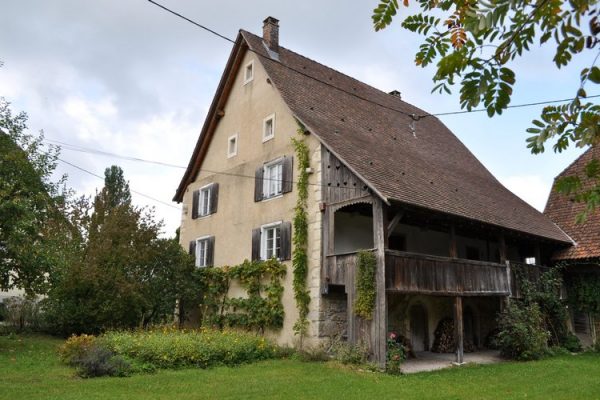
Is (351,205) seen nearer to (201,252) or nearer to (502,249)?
(502,249)

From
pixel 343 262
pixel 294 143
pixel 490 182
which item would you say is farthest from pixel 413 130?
pixel 343 262

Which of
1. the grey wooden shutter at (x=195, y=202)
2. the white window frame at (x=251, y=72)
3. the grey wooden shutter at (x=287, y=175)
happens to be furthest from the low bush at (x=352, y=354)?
the white window frame at (x=251, y=72)

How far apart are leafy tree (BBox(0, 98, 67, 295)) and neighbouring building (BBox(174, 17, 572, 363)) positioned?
19.2 ft

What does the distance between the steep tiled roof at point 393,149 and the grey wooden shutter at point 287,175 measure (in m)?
1.36

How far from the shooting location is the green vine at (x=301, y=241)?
14.2 metres

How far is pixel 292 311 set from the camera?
1473 cm

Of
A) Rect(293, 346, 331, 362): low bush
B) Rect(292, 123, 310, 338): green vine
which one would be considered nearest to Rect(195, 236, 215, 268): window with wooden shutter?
Rect(292, 123, 310, 338): green vine

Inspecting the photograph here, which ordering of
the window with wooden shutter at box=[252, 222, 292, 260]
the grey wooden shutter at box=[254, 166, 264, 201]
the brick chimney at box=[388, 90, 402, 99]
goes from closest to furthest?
1. the window with wooden shutter at box=[252, 222, 292, 260]
2. the grey wooden shutter at box=[254, 166, 264, 201]
3. the brick chimney at box=[388, 90, 402, 99]

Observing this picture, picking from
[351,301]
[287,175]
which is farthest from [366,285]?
[287,175]

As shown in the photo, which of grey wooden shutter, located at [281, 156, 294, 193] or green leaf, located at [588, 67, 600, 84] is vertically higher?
grey wooden shutter, located at [281, 156, 294, 193]

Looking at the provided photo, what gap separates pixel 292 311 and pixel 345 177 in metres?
4.08

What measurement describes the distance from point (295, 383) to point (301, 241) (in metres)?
5.17

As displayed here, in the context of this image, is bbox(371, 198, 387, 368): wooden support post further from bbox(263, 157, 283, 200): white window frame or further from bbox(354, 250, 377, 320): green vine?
bbox(263, 157, 283, 200): white window frame

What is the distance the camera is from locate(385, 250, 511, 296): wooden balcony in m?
12.8
